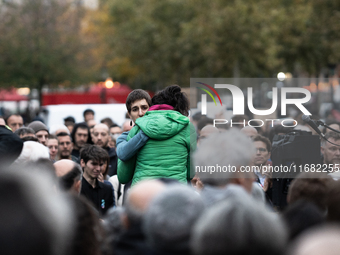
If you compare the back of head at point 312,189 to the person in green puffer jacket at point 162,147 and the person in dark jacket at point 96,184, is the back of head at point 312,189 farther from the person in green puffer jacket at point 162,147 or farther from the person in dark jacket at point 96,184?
the person in dark jacket at point 96,184

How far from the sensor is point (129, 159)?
467cm

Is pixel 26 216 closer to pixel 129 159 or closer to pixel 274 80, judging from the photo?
pixel 129 159

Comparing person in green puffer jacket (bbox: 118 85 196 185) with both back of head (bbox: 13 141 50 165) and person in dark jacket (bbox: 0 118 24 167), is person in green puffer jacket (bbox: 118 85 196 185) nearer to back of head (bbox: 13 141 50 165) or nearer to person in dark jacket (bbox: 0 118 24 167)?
back of head (bbox: 13 141 50 165)

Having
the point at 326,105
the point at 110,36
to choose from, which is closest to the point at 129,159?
the point at 326,105

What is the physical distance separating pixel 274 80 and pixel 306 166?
6.58 ft

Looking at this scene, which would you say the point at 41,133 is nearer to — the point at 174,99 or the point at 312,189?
the point at 174,99

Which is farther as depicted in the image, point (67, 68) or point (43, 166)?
point (67, 68)

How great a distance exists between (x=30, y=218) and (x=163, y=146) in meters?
2.22

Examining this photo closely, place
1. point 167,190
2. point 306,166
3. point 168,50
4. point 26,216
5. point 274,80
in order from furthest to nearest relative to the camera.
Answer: point 168,50, point 274,80, point 306,166, point 167,190, point 26,216

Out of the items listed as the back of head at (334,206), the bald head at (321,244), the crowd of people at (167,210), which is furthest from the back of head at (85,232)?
the back of head at (334,206)

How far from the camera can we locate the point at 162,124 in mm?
4512

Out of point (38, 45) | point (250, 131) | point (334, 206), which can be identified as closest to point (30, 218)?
point (334, 206)

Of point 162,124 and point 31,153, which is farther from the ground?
point 162,124

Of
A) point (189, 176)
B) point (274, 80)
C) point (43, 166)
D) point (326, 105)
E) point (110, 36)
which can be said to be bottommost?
point (326, 105)
